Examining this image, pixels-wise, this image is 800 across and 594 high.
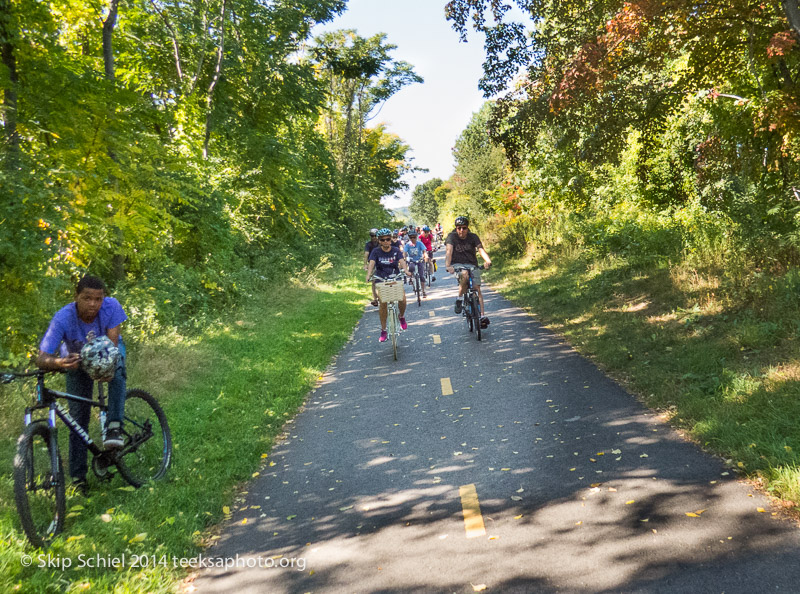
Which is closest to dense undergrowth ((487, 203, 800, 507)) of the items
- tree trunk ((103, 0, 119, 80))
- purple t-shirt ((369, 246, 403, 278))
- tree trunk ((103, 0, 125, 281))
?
purple t-shirt ((369, 246, 403, 278))

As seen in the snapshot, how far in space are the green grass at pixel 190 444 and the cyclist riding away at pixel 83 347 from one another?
0.47 m

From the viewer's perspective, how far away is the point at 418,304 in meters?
17.9

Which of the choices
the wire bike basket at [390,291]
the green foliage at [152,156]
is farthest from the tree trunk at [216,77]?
the wire bike basket at [390,291]

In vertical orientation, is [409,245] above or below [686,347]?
above

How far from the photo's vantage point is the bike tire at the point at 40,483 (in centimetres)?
406

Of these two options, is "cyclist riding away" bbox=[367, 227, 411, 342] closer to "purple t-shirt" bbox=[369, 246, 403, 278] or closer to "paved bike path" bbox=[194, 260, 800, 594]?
"purple t-shirt" bbox=[369, 246, 403, 278]

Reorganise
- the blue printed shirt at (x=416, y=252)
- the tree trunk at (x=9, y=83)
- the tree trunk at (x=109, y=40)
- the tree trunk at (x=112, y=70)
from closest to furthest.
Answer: the tree trunk at (x=9, y=83) → the tree trunk at (x=112, y=70) → the tree trunk at (x=109, y=40) → the blue printed shirt at (x=416, y=252)

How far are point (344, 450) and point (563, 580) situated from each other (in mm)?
3269

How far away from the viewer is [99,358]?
4.87 meters

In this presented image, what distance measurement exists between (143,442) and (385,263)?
6.53m

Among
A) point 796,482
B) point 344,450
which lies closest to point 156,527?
point 344,450

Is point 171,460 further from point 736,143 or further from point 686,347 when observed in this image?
point 736,143
